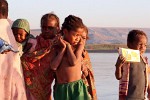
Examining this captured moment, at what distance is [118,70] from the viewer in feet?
19.0

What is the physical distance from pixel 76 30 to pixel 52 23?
0.30 m

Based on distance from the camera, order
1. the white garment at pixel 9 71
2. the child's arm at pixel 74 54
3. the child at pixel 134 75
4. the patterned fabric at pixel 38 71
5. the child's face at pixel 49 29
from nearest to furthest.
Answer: the white garment at pixel 9 71, the child's arm at pixel 74 54, the patterned fabric at pixel 38 71, the child's face at pixel 49 29, the child at pixel 134 75

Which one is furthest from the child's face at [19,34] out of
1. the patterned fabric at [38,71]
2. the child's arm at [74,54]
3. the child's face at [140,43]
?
the child's face at [140,43]

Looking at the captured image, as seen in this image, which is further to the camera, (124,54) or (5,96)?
(124,54)

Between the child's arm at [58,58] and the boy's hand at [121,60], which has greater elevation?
the child's arm at [58,58]

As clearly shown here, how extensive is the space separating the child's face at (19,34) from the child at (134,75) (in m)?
1.19

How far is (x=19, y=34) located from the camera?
514cm

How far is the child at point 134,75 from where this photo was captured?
5.86 meters

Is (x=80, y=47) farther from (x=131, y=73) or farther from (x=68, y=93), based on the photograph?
(x=131, y=73)

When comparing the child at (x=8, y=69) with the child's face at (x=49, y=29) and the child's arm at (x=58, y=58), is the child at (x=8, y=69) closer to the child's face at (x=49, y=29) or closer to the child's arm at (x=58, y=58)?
the child's arm at (x=58, y=58)

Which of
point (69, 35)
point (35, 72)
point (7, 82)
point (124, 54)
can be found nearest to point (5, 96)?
point (7, 82)

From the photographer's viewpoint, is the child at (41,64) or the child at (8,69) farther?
the child at (41,64)

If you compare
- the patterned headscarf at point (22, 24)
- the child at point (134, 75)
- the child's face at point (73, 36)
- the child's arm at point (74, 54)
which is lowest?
the child at point (134, 75)

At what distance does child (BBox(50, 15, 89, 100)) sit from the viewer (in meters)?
5.00
